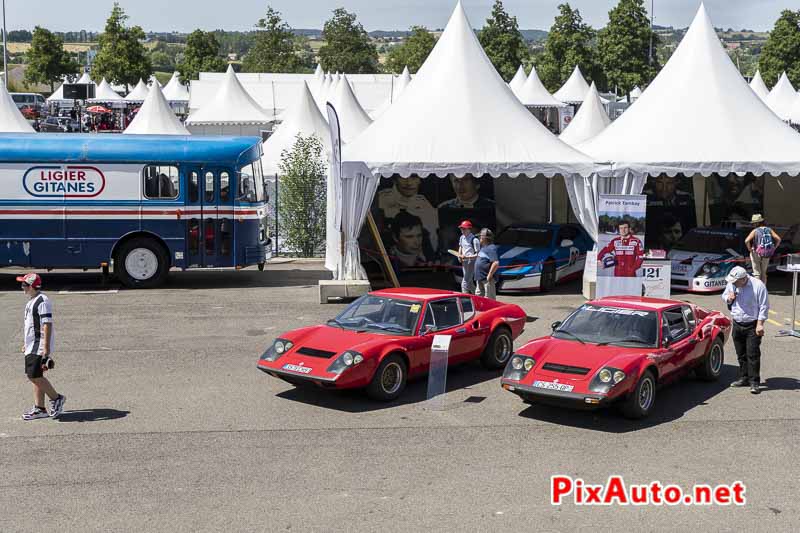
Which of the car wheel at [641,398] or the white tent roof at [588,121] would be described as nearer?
the car wheel at [641,398]

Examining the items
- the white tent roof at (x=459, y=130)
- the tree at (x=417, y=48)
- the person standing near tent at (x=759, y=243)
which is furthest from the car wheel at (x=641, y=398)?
the tree at (x=417, y=48)

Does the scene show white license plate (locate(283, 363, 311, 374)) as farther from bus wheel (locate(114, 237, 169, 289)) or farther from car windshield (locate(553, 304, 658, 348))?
bus wheel (locate(114, 237, 169, 289))

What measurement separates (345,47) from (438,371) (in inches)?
4124

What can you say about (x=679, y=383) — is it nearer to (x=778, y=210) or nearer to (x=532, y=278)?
(x=532, y=278)

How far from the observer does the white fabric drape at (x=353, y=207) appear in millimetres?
19047

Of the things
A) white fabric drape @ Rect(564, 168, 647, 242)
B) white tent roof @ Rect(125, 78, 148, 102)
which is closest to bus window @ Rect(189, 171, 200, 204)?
white fabric drape @ Rect(564, 168, 647, 242)

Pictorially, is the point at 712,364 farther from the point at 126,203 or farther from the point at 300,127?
the point at 300,127

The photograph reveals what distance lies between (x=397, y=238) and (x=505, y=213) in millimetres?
3315

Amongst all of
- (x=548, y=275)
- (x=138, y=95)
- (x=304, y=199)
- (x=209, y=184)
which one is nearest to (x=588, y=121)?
(x=304, y=199)

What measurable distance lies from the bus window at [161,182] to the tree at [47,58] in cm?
7621

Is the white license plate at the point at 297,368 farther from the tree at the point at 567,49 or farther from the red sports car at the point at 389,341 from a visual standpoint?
the tree at the point at 567,49

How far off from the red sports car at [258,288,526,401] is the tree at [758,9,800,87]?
66413 millimetres

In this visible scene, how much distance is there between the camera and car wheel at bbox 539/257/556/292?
1986 cm

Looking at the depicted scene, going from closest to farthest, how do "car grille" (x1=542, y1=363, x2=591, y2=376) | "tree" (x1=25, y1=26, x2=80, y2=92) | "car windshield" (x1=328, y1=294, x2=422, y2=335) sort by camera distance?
"car grille" (x1=542, y1=363, x2=591, y2=376) → "car windshield" (x1=328, y1=294, x2=422, y2=335) → "tree" (x1=25, y1=26, x2=80, y2=92)
